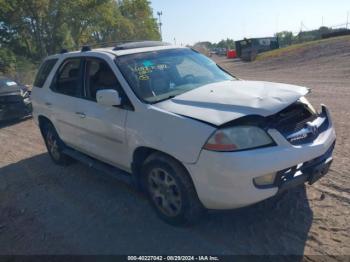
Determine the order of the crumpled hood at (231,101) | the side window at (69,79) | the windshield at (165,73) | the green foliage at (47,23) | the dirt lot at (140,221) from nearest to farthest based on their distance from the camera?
the crumpled hood at (231,101)
the dirt lot at (140,221)
the windshield at (165,73)
the side window at (69,79)
the green foliage at (47,23)

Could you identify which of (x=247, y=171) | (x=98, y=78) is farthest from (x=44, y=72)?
(x=247, y=171)

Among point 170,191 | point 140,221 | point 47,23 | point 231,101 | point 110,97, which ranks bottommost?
point 140,221

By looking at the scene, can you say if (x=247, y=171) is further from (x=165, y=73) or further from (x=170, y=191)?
(x=165, y=73)

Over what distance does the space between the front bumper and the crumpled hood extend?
0.29m

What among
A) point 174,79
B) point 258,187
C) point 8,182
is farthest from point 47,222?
point 258,187

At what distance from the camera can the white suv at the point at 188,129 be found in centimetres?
311

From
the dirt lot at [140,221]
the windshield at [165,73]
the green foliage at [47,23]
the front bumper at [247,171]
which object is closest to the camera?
the front bumper at [247,171]

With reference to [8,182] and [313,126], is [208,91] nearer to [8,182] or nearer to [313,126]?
[313,126]

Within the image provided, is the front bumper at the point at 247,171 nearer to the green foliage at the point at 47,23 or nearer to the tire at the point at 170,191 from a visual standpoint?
the tire at the point at 170,191

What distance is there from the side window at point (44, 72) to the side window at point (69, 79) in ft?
1.27

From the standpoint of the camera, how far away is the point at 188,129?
325cm

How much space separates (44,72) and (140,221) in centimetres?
348

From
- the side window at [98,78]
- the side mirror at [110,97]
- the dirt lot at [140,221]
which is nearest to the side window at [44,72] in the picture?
the side window at [98,78]

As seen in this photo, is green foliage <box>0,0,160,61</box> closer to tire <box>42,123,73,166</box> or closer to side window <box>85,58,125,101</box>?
tire <box>42,123,73,166</box>
